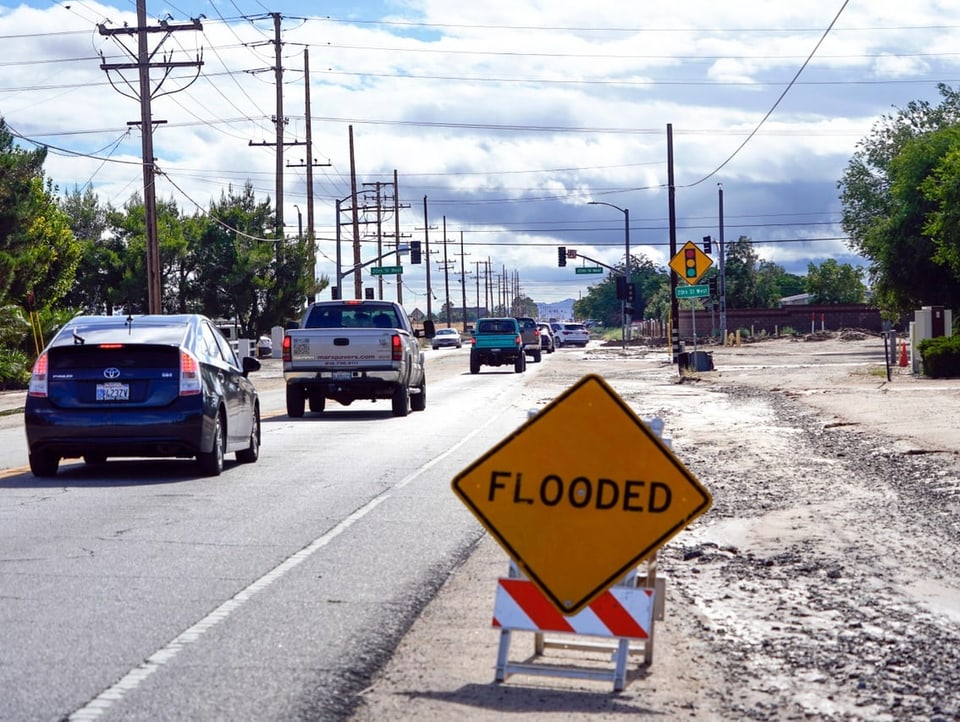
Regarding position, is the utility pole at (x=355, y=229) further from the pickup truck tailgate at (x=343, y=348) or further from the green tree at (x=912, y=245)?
the pickup truck tailgate at (x=343, y=348)

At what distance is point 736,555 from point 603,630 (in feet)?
13.0

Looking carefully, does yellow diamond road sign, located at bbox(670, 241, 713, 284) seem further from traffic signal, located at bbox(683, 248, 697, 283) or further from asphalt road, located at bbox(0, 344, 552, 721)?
asphalt road, located at bbox(0, 344, 552, 721)

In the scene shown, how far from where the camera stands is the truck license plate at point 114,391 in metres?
14.8

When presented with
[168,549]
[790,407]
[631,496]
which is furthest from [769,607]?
[790,407]

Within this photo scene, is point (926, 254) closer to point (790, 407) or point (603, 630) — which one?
point (790, 407)

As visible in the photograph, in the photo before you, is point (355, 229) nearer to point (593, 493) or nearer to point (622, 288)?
point (622, 288)

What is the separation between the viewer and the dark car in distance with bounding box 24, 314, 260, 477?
14.7m

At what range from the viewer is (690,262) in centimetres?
3684

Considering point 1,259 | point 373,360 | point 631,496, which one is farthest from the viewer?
point 1,259

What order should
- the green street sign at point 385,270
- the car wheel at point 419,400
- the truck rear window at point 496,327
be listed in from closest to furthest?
the car wheel at point 419,400, the truck rear window at point 496,327, the green street sign at point 385,270

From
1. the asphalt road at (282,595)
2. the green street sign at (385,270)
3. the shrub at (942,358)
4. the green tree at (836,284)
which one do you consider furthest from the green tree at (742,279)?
the asphalt road at (282,595)

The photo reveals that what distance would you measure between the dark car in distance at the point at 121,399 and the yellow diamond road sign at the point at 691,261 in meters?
23.1

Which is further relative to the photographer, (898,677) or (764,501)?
(764,501)

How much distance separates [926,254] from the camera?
5612 cm
